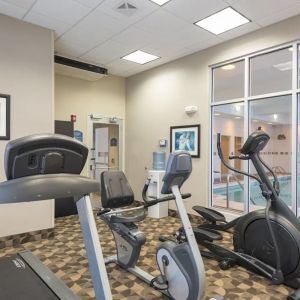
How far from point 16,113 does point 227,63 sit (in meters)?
3.75

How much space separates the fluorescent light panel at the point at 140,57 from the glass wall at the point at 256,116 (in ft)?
4.57

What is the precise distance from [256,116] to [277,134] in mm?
479

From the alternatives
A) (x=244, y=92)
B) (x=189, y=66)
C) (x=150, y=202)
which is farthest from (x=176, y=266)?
(x=189, y=66)

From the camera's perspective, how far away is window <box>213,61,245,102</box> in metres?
4.69

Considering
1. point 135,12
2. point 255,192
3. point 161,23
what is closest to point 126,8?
point 135,12

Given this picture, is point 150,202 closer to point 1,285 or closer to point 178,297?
point 178,297

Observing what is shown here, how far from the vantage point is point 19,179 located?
0.90 metres

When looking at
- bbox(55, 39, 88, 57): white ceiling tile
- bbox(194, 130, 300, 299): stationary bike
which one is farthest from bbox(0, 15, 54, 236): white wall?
bbox(194, 130, 300, 299): stationary bike

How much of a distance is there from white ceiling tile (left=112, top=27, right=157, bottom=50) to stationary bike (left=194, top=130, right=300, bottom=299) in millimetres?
2655

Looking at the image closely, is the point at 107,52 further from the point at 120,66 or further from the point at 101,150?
the point at 101,150

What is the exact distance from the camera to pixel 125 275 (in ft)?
9.50

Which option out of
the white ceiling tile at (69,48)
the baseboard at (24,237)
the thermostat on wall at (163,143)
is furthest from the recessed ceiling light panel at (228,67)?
the baseboard at (24,237)

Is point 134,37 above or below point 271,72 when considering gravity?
above

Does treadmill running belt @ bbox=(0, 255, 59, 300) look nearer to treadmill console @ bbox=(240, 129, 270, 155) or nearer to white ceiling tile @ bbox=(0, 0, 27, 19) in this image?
treadmill console @ bbox=(240, 129, 270, 155)
